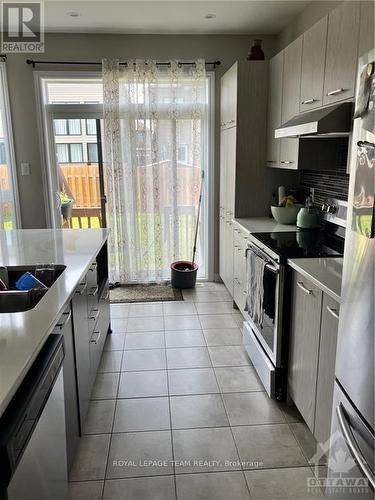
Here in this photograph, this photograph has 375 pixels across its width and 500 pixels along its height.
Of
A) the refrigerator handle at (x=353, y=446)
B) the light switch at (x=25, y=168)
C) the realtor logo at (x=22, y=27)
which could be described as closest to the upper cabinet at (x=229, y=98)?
the realtor logo at (x=22, y=27)

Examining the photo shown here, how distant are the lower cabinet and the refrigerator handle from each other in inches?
15.5

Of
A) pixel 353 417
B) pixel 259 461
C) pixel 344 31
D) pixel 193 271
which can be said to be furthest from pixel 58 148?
pixel 353 417

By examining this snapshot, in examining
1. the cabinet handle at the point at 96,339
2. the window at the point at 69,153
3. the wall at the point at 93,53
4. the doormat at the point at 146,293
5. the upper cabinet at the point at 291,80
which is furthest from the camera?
the window at the point at 69,153

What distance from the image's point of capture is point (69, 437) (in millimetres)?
1807

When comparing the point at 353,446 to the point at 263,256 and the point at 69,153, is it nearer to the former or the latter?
the point at 263,256

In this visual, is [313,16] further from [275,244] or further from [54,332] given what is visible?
[54,332]

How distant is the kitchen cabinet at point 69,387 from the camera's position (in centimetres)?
176

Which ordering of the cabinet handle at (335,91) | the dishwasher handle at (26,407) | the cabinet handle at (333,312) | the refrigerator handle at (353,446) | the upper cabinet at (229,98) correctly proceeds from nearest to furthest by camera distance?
the dishwasher handle at (26,407), the refrigerator handle at (353,446), the cabinet handle at (333,312), the cabinet handle at (335,91), the upper cabinet at (229,98)

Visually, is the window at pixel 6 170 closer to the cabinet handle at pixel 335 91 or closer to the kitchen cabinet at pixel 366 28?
the cabinet handle at pixel 335 91

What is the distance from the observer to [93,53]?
413cm

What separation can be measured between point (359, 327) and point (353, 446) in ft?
1.20

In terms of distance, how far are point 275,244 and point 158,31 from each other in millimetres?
2790

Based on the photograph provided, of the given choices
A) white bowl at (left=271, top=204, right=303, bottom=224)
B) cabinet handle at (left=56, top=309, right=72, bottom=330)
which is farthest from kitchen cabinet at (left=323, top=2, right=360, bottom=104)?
cabinet handle at (left=56, top=309, right=72, bottom=330)

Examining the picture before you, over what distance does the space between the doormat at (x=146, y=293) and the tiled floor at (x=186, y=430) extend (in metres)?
0.88
